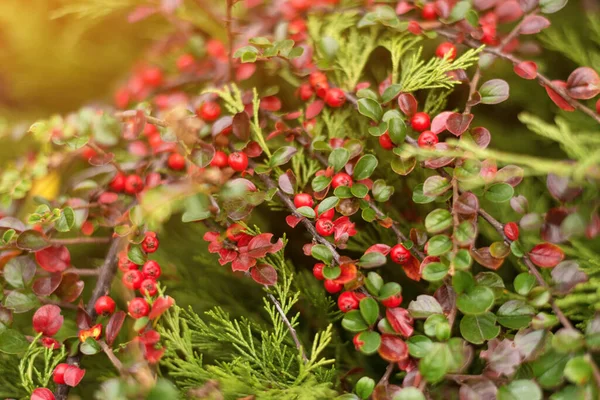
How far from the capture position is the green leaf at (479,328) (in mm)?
606

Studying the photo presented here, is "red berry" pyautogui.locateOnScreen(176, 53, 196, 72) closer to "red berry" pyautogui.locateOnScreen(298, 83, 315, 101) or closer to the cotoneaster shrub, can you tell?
the cotoneaster shrub

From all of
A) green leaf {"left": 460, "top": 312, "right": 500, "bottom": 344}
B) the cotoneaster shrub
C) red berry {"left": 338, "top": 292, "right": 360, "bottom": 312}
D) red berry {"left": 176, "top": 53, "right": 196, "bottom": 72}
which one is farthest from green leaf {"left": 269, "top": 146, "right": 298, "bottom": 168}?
red berry {"left": 176, "top": 53, "right": 196, "bottom": 72}

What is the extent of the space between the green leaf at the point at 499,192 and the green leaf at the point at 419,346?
8.0 inches

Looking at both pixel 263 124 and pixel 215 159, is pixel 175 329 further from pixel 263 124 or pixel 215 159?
pixel 263 124

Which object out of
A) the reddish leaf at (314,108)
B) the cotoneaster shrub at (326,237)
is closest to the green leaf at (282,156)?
the cotoneaster shrub at (326,237)

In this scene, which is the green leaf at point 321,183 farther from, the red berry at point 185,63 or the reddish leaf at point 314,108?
the red berry at point 185,63

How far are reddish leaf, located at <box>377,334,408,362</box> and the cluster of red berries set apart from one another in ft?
1.08

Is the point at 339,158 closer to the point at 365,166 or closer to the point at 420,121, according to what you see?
the point at 365,166

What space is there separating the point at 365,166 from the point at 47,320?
0.49 meters

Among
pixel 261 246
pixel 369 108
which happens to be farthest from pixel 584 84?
pixel 261 246

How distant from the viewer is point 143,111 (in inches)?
29.7

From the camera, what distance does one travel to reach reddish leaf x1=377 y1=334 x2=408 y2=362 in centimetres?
62

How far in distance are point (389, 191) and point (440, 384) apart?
280 mm

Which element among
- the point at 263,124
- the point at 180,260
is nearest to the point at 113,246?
the point at 180,260
